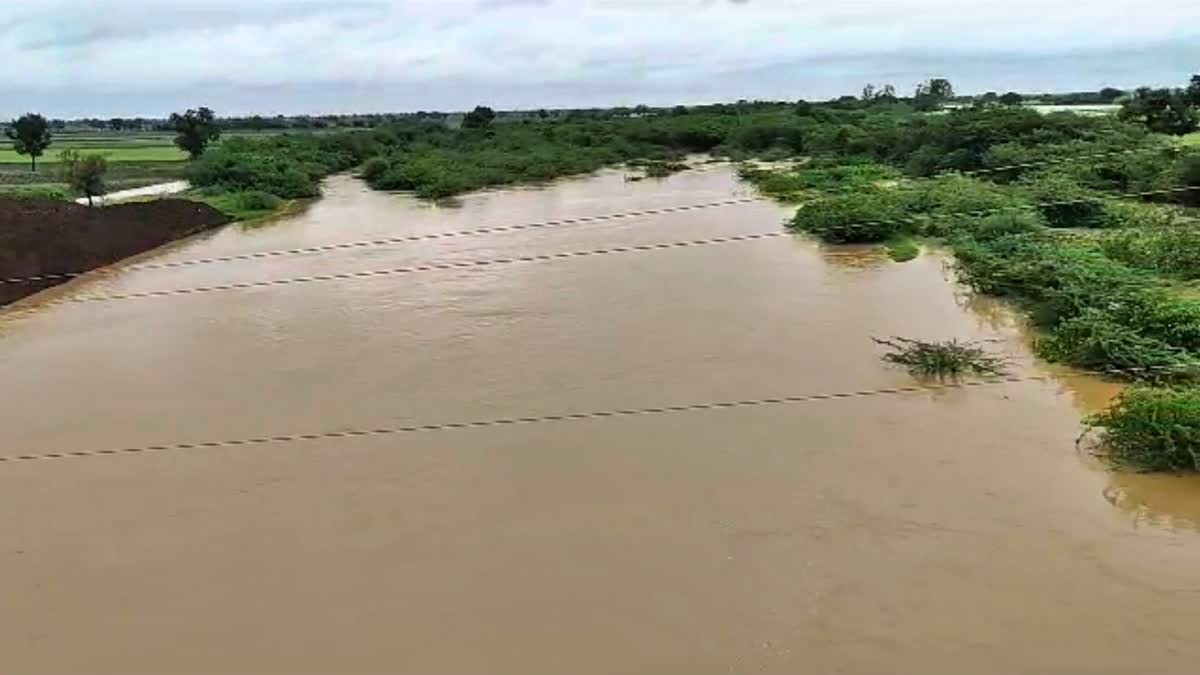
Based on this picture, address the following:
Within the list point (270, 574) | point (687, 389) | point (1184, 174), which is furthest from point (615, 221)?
point (270, 574)

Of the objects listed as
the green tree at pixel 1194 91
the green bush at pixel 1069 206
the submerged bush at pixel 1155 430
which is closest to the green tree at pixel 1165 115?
the green tree at pixel 1194 91

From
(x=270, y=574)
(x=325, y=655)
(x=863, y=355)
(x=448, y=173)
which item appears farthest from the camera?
(x=448, y=173)

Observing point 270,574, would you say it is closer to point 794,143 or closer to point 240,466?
point 240,466

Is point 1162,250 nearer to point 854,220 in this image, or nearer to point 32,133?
point 854,220

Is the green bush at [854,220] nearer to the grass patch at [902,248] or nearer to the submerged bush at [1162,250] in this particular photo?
the grass patch at [902,248]

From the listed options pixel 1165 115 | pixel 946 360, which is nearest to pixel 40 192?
pixel 946 360

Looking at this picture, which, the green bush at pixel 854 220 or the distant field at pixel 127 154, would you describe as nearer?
the green bush at pixel 854 220
